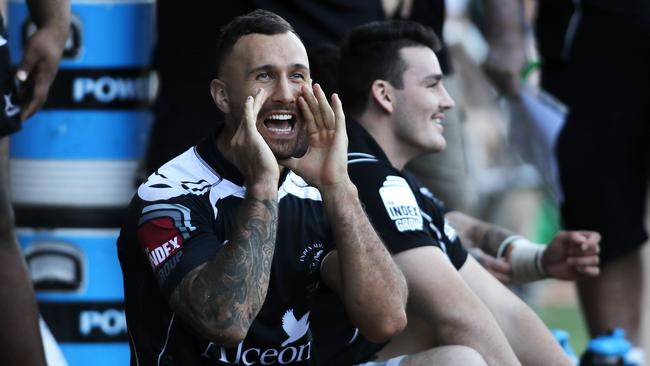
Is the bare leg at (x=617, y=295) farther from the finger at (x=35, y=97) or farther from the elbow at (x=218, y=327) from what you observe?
the elbow at (x=218, y=327)

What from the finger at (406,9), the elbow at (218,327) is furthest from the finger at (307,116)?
the finger at (406,9)

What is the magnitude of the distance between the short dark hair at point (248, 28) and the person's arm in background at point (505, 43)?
7.72ft

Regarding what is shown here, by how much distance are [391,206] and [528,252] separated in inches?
40.2

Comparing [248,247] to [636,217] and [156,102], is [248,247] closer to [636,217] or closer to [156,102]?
[156,102]

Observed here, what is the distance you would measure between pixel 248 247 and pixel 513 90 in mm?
2807

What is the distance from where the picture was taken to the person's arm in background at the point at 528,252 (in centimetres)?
477

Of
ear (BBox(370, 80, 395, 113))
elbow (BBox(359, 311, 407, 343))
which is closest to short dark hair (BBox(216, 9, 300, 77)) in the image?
elbow (BBox(359, 311, 407, 343))

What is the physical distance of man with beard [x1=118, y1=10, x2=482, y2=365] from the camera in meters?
3.34

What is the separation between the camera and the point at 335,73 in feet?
15.3

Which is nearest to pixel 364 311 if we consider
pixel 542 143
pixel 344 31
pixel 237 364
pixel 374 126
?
pixel 237 364

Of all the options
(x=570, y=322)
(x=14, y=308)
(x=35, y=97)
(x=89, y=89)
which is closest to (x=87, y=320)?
(x=89, y=89)

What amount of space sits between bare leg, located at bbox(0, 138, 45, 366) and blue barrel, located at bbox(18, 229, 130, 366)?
2.94 feet

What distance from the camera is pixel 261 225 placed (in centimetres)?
331

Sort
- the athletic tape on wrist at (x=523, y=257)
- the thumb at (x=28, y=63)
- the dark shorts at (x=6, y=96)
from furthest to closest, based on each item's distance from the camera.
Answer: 1. the athletic tape on wrist at (x=523, y=257)
2. the thumb at (x=28, y=63)
3. the dark shorts at (x=6, y=96)
